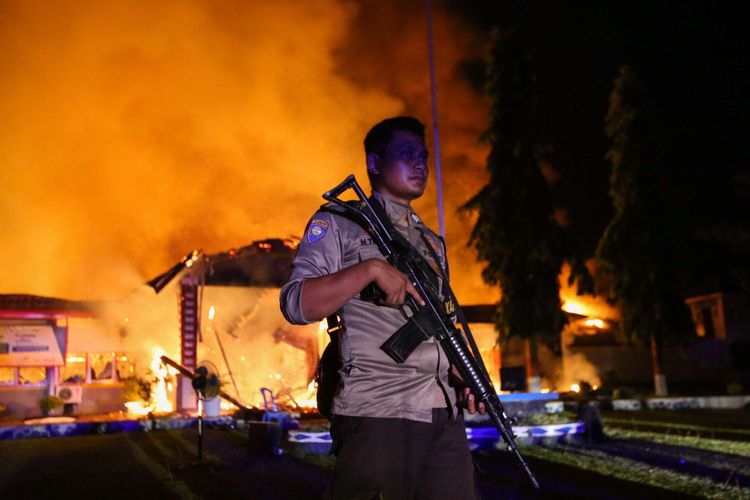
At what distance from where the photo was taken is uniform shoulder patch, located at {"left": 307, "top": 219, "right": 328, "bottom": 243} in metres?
2.68

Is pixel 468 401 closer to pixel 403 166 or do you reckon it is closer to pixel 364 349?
pixel 364 349

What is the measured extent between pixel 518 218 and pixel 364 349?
2029cm

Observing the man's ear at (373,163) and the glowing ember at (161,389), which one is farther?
the glowing ember at (161,389)

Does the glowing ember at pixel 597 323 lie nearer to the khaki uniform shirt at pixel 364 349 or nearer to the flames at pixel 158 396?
the flames at pixel 158 396

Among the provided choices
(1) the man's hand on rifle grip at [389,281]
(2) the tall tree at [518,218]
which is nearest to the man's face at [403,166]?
(1) the man's hand on rifle grip at [389,281]

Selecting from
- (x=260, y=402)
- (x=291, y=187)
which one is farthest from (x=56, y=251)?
(x=260, y=402)

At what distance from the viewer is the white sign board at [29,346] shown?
19078 millimetres

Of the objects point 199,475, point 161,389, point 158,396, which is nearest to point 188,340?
point 161,389

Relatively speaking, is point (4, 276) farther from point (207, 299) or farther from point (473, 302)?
point (473, 302)

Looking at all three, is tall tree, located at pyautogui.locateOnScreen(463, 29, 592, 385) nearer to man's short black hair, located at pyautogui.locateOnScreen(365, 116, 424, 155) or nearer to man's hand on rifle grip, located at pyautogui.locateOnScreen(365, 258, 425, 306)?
man's short black hair, located at pyautogui.locateOnScreen(365, 116, 424, 155)

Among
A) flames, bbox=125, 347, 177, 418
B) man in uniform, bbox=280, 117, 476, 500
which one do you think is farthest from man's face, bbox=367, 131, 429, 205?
flames, bbox=125, 347, 177, 418

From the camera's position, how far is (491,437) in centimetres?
1105

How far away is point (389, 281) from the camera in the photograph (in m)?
2.44

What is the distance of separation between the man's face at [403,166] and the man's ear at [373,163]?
0.02 metres
